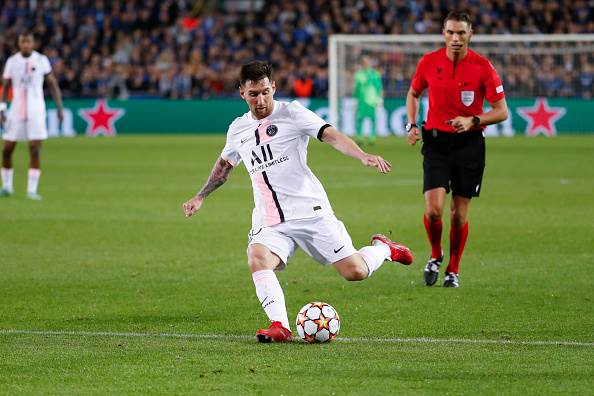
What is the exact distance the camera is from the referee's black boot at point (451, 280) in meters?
10.4

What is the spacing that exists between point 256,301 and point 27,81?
976 centimetres

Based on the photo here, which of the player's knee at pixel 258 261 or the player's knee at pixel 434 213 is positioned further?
the player's knee at pixel 434 213

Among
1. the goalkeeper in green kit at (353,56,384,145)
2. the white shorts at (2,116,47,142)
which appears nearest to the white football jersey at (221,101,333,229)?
the white shorts at (2,116,47,142)

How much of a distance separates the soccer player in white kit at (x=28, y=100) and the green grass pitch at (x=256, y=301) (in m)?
0.84

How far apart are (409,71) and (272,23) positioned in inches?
366

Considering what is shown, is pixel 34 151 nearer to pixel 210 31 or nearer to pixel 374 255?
pixel 374 255

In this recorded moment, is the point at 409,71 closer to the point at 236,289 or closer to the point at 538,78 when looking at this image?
the point at 538,78

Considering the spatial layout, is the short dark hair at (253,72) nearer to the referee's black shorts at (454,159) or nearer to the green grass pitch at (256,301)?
the green grass pitch at (256,301)

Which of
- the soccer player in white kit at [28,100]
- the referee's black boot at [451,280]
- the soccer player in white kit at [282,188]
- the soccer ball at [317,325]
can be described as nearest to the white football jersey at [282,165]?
the soccer player in white kit at [282,188]

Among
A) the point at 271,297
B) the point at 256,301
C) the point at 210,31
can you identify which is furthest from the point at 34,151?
the point at 210,31

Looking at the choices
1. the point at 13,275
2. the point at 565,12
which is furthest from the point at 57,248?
the point at 565,12

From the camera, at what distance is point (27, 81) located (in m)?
18.2

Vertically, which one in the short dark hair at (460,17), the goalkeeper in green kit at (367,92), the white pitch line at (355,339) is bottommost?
the goalkeeper in green kit at (367,92)

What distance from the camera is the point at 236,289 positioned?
10289 millimetres
